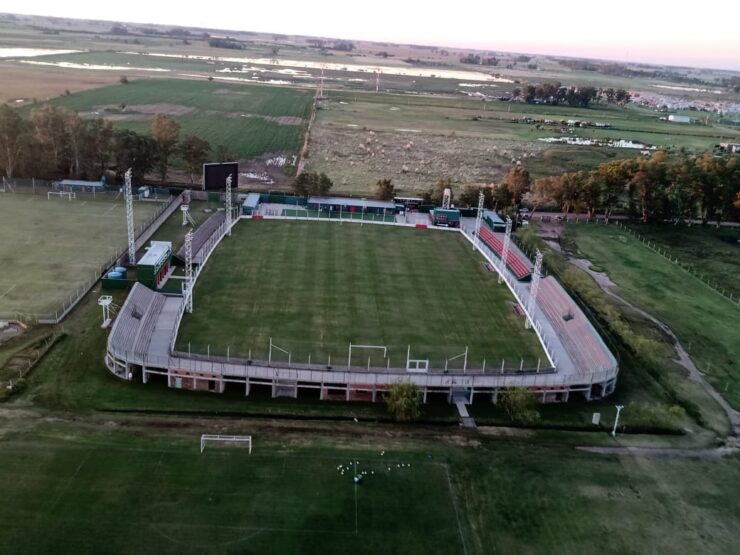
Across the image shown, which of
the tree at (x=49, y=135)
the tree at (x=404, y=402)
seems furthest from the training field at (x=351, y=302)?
the tree at (x=49, y=135)

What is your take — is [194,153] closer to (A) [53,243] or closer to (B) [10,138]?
(B) [10,138]

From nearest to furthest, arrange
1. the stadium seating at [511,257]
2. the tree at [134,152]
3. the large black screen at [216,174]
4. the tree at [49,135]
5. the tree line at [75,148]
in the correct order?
the stadium seating at [511,257] → the tree line at [75,148] → the tree at [49,135] → the large black screen at [216,174] → the tree at [134,152]

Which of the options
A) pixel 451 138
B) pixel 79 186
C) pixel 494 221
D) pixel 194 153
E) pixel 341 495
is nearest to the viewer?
pixel 341 495

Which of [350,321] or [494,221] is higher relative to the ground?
[494,221]

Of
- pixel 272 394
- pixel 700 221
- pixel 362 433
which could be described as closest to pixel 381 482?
pixel 362 433

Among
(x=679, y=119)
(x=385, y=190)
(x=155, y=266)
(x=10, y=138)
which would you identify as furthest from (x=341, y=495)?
(x=679, y=119)

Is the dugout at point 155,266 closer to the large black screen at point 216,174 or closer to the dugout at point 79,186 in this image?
the large black screen at point 216,174

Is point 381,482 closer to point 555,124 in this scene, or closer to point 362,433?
point 362,433
